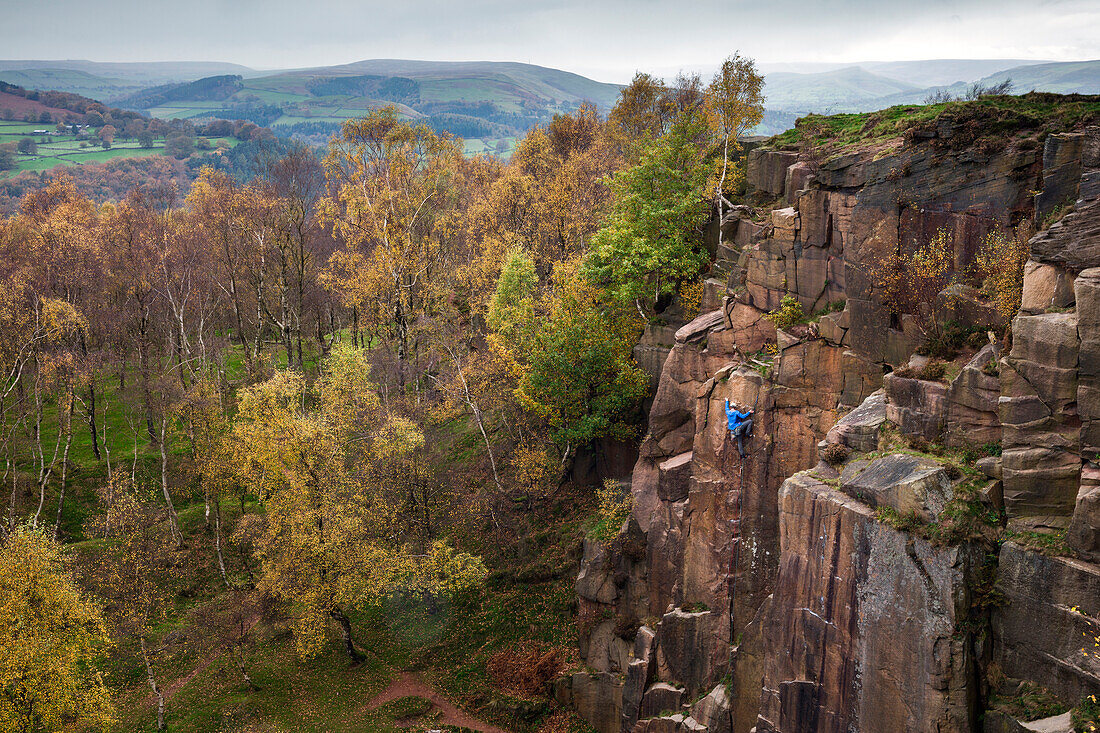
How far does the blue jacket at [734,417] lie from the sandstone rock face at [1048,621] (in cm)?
1206

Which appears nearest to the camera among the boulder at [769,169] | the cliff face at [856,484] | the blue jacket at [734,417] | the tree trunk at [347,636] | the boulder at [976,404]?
the cliff face at [856,484]

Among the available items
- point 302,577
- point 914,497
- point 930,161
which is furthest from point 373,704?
point 930,161

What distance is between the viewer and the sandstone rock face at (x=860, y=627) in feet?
63.5

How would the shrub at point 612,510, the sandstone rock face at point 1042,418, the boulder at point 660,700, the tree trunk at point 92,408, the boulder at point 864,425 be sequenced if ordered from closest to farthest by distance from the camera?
the sandstone rock face at point 1042,418 → the boulder at point 864,425 → the boulder at point 660,700 → the shrub at point 612,510 → the tree trunk at point 92,408

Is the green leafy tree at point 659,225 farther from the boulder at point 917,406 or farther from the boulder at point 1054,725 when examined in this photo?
the boulder at point 1054,725

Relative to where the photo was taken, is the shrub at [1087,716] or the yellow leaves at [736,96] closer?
the shrub at [1087,716]

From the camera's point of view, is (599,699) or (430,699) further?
(430,699)

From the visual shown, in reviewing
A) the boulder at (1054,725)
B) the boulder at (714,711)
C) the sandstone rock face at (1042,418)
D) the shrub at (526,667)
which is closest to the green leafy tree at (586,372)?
the shrub at (526,667)

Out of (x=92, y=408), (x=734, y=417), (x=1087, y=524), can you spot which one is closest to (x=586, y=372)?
(x=734, y=417)

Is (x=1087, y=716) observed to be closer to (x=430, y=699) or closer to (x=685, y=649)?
(x=685, y=649)

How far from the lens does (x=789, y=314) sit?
30.8 m

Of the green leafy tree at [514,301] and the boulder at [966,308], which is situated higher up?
the boulder at [966,308]

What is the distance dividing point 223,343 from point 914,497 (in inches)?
2822

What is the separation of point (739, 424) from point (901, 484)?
30.8 feet
